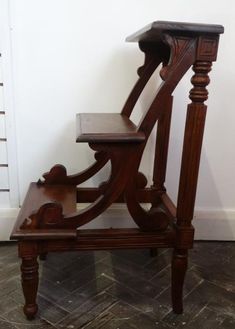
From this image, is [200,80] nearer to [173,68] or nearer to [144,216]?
[173,68]

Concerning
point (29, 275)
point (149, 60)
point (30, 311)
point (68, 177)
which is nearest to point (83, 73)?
point (149, 60)

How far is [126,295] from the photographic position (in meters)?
1.29

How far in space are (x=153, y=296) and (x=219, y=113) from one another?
892 millimetres

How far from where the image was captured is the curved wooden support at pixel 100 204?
3.34ft

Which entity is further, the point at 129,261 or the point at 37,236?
the point at 129,261

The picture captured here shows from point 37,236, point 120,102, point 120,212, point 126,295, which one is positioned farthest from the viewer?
point 120,212

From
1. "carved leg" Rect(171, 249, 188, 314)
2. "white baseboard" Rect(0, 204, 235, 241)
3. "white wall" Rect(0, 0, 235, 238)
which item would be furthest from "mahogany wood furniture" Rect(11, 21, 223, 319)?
"white baseboard" Rect(0, 204, 235, 241)

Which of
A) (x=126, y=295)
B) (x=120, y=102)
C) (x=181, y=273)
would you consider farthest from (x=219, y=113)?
(x=126, y=295)

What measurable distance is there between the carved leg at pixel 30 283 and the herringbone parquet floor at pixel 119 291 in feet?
0.14

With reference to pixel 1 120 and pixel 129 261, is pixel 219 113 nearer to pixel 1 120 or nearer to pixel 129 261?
pixel 129 261

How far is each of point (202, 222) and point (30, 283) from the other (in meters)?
0.97

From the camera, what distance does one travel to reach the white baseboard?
1.67 meters

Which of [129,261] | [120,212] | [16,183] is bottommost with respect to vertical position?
[129,261]

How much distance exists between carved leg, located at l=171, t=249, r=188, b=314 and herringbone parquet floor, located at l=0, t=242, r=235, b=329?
0.13 feet
